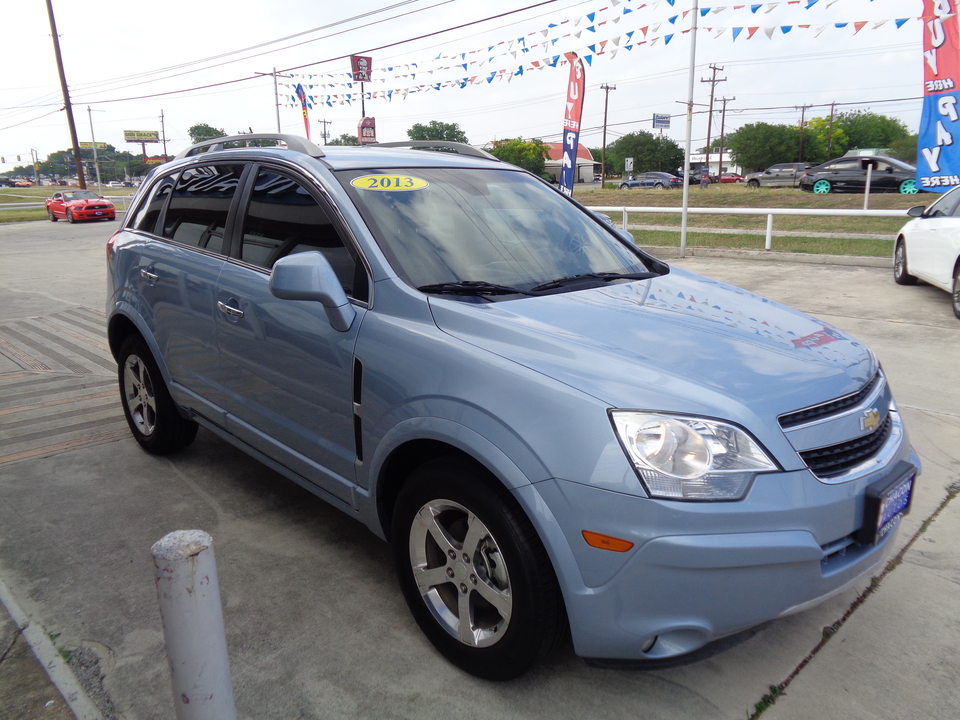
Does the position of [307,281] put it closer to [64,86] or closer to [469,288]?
[469,288]

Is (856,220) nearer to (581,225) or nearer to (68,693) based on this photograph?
(581,225)

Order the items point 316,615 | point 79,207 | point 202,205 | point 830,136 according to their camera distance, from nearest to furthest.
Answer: point 316,615 → point 202,205 → point 79,207 → point 830,136

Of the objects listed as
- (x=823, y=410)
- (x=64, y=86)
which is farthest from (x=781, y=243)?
(x=64, y=86)

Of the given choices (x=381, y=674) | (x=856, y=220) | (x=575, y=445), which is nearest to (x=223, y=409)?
(x=381, y=674)

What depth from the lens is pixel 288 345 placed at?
10.3 ft

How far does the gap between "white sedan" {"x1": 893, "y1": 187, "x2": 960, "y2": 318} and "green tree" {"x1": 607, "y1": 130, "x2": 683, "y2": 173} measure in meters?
75.8

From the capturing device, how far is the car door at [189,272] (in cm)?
371

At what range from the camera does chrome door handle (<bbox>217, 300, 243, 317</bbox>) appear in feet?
11.2

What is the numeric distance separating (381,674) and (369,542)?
3.32 ft

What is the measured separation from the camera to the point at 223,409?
371 cm

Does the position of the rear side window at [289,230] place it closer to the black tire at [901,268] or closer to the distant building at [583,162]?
the black tire at [901,268]

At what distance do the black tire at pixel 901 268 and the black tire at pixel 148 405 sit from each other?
9.46 meters

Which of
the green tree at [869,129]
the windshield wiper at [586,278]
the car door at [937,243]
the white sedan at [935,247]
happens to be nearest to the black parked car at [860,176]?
the white sedan at [935,247]

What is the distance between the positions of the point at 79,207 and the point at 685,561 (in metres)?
34.4
